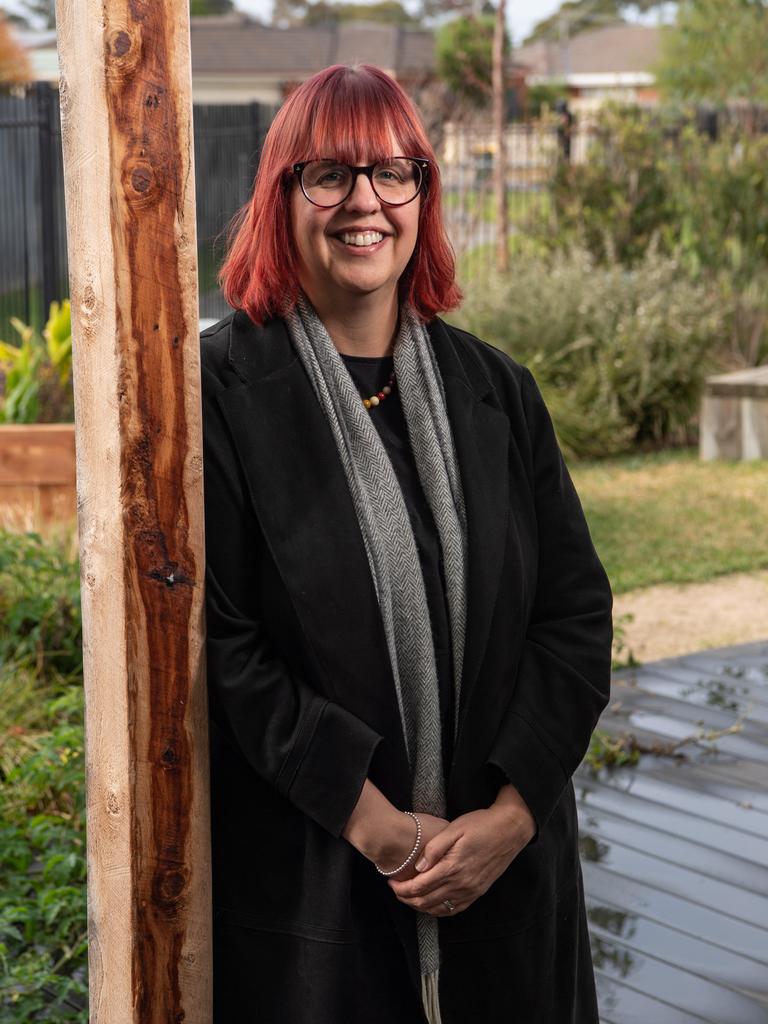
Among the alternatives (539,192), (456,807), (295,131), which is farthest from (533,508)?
(539,192)

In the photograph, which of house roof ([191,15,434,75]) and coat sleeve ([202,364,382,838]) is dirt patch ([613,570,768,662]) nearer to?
coat sleeve ([202,364,382,838])

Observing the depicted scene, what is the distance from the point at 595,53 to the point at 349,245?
2693 inches

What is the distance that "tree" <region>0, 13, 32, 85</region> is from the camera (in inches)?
1187

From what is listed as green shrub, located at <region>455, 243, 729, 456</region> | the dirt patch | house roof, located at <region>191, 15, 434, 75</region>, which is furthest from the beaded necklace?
house roof, located at <region>191, 15, 434, 75</region>

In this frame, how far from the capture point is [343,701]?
2.02 m

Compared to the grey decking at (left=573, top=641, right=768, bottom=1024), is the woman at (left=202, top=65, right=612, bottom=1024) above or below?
above

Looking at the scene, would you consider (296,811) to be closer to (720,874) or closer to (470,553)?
(470,553)

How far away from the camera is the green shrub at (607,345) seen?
10.0 metres

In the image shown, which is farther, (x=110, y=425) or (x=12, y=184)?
(x=12, y=184)

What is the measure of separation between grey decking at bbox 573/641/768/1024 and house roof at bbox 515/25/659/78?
2401 inches

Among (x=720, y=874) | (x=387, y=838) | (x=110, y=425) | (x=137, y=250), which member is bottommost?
(x=720, y=874)

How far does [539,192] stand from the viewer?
1416 cm

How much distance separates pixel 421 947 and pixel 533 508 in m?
0.70

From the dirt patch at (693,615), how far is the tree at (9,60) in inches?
1025
